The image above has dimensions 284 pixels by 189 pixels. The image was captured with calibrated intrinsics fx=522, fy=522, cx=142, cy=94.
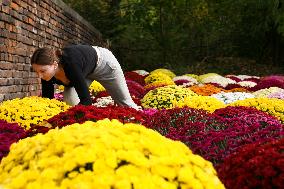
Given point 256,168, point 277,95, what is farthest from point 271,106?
point 256,168

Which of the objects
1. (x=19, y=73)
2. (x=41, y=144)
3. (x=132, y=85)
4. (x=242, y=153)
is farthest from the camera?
(x=132, y=85)

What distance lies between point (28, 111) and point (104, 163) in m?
4.33

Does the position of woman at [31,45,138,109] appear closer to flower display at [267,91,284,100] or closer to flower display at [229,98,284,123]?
flower display at [229,98,284,123]

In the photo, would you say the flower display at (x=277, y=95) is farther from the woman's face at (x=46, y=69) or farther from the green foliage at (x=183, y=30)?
the green foliage at (x=183, y=30)

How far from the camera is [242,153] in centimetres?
400

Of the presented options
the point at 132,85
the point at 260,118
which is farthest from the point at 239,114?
the point at 132,85

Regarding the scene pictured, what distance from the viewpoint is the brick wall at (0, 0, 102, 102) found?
9.69 m

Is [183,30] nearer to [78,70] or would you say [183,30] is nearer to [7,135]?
[78,70]

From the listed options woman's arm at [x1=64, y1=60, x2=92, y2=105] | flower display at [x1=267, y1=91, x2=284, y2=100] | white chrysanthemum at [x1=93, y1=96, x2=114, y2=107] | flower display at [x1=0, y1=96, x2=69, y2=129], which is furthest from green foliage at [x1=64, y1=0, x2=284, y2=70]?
woman's arm at [x1=64, y1=60, x2=92, y2=105]

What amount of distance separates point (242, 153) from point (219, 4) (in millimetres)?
30376

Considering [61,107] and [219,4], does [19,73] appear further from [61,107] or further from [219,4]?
[219,4]

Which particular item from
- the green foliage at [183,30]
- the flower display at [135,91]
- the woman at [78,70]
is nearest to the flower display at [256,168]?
the woman at [78,70]

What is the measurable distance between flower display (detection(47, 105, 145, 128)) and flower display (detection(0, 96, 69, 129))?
1429mm

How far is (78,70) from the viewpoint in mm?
6723
